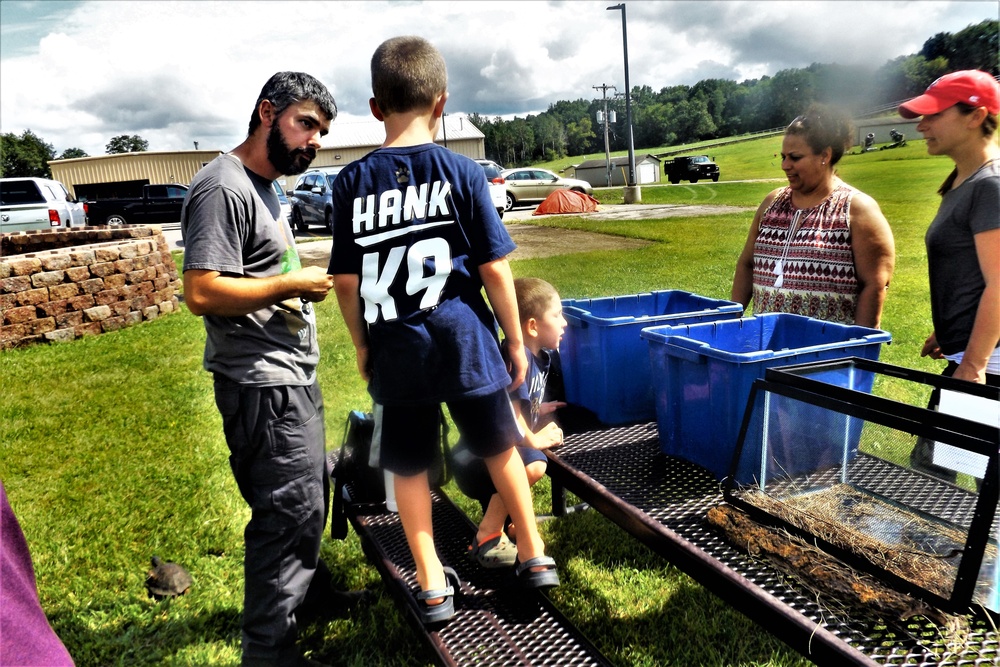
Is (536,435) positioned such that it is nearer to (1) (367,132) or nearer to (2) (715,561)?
(2) (715,561)

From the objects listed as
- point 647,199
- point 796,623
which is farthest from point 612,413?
point 647,199

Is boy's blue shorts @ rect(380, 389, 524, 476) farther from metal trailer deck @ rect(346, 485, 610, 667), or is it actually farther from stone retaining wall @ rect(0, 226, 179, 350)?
stone retaining wall @ rect(0, 226, 179, 350)

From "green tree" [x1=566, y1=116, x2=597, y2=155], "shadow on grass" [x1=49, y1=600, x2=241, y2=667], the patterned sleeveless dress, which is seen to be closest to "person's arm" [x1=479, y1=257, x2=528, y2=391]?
"green tree" [x1=566, y1=116, x2=597, y2=155]

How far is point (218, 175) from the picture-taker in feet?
5.95

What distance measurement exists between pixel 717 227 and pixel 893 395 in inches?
399

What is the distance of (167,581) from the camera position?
2.76 m

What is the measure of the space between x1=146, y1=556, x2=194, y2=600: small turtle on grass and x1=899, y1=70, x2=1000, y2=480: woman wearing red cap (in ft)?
9.15

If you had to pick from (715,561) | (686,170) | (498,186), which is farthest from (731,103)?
(686,170)

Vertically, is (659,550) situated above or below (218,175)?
below

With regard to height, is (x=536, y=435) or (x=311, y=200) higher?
(x=311, y=200)

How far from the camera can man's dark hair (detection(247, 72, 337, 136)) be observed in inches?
72.6

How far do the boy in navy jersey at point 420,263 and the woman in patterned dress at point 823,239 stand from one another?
1.34 metres

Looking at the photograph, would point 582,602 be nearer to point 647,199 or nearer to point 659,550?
point 659,550

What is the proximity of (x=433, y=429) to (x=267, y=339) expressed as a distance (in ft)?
1.65
